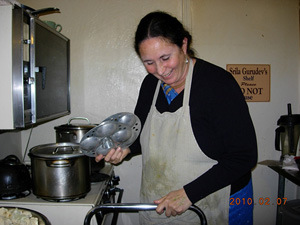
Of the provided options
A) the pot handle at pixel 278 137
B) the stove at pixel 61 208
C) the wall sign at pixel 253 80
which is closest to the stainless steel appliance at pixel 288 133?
the pot handle at pixel 278 137

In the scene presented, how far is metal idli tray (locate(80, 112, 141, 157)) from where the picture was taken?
97 cm

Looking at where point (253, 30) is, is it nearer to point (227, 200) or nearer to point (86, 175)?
point (227, 200)

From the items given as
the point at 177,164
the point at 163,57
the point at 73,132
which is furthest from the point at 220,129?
the point at 73,132

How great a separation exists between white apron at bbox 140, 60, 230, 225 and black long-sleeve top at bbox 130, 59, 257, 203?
0.03m

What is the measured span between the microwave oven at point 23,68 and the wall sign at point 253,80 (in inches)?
53.0

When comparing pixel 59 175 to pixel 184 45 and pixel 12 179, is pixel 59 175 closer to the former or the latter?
pixel 12 179

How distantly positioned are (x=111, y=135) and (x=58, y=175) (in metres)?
0.36

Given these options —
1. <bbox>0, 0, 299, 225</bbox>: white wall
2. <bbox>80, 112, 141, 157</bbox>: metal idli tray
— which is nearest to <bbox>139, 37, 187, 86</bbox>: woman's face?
<bbox>80, 112, 141, 157</bbox>: metal idli tray

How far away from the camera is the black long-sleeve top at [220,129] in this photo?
97cm

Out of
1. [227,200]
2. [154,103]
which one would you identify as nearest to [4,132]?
[154,103]

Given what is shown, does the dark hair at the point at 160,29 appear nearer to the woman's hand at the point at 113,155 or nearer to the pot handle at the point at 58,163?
the woman's hand at the point at 113,155

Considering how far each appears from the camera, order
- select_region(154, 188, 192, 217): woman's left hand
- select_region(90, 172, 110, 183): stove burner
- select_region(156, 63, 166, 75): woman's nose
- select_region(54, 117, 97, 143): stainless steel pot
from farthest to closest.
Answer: select_region(54, 117, 97, 143): stainless steel pot
select_region(90, 172, 110, 183): stove burner
select_region(156, 63, 166, 75): woman's nose
select_region(154, 188, 192, 217): woman's left hand

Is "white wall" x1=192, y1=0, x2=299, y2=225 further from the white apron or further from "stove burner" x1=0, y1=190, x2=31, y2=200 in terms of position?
"stove burner" x1=0, y1=190, x2=31, y2=200

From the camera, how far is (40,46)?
51.5 inches
